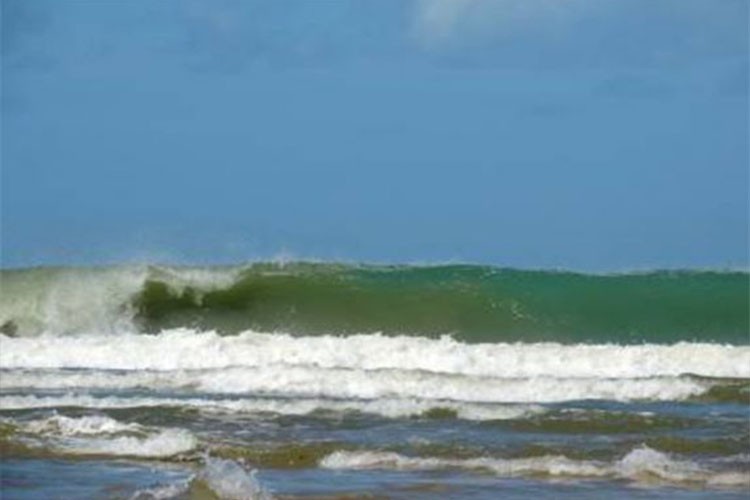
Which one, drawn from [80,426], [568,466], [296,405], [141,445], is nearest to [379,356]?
[296,405]

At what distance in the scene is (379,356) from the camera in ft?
67.5

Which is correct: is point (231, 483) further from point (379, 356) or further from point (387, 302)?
point (387, 302)

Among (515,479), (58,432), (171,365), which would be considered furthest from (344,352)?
(515,479)

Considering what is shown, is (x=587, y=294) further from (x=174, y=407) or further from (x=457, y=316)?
(x=174, y=407)

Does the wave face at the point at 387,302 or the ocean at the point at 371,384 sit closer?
the ocean at the point at 371,384

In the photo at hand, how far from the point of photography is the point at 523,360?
19875mm

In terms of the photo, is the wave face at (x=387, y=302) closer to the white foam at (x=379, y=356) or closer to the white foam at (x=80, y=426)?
the white foam at (x=379, y=356)

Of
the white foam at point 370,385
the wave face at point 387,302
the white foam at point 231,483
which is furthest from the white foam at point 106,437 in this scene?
the wave face at point 387,302

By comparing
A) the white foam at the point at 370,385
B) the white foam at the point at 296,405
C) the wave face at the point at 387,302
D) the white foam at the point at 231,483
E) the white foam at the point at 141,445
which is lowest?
the white foam at the point at 231,483

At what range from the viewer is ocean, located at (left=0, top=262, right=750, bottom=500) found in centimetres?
962

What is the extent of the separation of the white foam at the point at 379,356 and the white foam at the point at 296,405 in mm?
4901

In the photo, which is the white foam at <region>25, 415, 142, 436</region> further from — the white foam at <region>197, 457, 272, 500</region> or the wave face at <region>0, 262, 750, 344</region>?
the wave face at <region>0, 262, 750, 344</region>

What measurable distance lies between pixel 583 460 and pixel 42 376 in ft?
27.0

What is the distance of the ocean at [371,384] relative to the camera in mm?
9625
